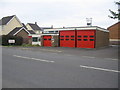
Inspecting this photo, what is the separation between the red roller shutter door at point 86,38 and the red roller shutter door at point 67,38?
1236mm

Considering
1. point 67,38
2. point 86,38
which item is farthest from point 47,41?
point 86,38

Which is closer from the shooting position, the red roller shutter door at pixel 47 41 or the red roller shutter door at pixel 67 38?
the red roller shutter door at pixel 67 38

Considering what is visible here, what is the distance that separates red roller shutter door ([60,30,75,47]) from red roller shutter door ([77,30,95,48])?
4.05ft

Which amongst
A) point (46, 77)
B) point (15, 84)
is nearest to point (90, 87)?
point (46, 77)

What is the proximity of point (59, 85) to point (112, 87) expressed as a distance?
5.80 feet

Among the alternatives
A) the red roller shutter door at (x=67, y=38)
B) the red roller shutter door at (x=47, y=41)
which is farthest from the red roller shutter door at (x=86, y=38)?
the red roller shutter door at (x=47, y=41)

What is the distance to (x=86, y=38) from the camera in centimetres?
2705

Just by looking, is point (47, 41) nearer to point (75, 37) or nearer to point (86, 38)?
point (75, 37)

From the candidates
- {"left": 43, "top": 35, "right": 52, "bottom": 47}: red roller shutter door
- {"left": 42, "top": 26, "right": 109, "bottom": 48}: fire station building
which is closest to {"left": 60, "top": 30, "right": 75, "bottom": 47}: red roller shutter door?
{"left": 42, "top": 26, "right": 109, "bottom": 48}: fire station building

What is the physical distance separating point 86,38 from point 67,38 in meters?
4.03

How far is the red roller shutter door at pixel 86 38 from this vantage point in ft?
86.9

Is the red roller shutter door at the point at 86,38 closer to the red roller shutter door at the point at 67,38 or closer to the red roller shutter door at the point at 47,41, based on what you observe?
the red roller shutter door at the point at 67,38

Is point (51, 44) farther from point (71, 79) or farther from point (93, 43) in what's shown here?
point (71, 79)

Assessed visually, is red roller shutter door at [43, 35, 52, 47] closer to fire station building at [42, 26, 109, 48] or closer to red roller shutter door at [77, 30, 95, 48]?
fire station building at [42, 26, 109, 48]
